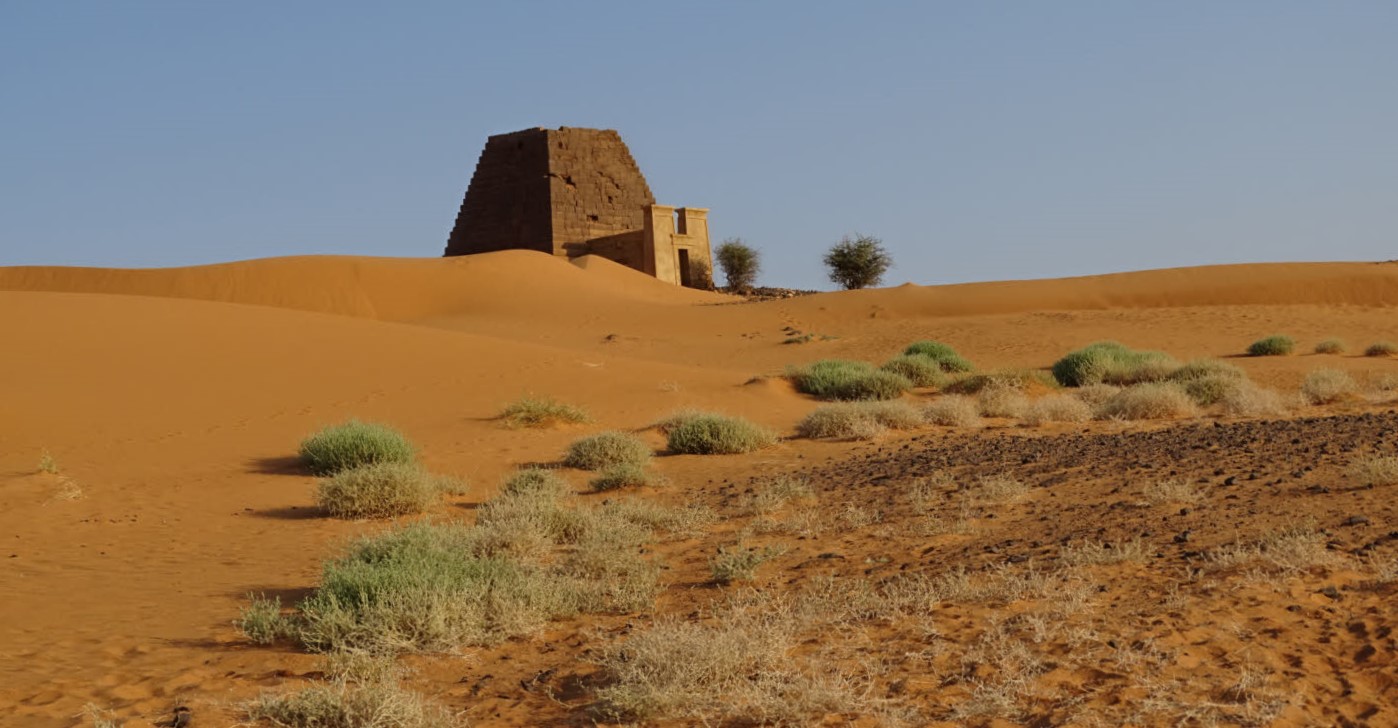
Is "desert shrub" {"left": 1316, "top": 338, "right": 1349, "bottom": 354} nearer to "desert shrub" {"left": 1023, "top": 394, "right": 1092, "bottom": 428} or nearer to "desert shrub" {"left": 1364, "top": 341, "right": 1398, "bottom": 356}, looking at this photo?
"desert shrub" {"left": 1364, "top": 341, "right": 1398, "bottom": 356}

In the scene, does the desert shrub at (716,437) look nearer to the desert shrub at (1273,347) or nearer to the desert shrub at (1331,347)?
the desert shrub at (1273,347)

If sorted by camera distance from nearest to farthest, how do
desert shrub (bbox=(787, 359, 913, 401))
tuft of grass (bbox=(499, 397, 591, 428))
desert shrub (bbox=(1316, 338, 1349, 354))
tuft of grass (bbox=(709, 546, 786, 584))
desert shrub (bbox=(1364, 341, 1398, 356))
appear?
tuft of grass (bbox=(709, 546, 786, 584)) < tuft of grass (bbox=(499, 397, 591, 428)) < desert shrub (bbox=(787, 359, 913, 401)) < desert shrub (bbox=(1364, 341, 1398, 356)) < desert shrub (bbox=(1316, 338, 1349, 354))

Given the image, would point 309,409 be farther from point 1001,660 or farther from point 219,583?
point 1001,660

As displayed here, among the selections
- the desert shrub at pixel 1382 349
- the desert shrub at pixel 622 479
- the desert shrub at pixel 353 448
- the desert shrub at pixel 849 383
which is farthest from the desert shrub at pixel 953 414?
the desert shrub at pixel 1382 349

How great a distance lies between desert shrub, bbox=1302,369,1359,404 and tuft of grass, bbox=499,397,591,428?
9.06 meters

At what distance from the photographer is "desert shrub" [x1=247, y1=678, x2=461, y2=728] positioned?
4270 mm

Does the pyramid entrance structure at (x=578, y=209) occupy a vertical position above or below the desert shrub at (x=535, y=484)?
above

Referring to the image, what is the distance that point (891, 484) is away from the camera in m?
9.80

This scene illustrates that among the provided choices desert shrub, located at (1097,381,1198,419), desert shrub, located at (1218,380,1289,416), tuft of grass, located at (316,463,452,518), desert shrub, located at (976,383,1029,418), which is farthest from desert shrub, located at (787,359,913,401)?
tuft of grass, located at (316,463,452,518)

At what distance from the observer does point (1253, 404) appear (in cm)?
1440

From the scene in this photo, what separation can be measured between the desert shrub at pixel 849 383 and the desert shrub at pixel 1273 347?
9640 millimetres

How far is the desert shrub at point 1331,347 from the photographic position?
2456 cm

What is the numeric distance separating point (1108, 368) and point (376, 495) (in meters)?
13.7

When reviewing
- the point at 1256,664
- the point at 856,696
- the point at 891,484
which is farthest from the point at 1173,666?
the point at 891,484
